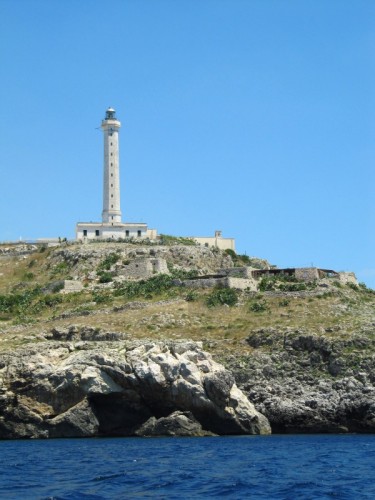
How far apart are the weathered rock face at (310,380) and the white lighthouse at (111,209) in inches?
1610

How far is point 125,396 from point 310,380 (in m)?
12.8

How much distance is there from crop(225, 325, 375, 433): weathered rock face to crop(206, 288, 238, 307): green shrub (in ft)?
30.3

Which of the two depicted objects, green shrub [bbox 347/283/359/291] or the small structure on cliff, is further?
green shrub [bbox 347/283/359/291]

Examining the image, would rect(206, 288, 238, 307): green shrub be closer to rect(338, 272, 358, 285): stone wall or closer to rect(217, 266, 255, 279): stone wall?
rect(217, 266, 255, 279): stone wall

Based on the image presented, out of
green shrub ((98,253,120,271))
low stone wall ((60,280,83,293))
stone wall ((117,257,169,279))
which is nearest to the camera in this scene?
low stone wall ((60,280,83,293))

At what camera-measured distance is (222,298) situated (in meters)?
83.8

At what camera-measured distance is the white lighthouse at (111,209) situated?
112375 millimetres

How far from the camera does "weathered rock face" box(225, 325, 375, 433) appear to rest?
64.9m

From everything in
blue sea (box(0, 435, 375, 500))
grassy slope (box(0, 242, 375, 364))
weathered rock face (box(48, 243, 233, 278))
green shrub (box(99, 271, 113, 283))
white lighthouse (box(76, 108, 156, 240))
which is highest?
white lighthouse (box(76, 108, 156, 240))

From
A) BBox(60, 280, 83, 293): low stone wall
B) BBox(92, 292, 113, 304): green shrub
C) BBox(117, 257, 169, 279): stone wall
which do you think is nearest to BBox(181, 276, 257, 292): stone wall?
BBox(92, 292, 113, 304): green shrub

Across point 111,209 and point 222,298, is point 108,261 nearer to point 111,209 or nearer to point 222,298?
point 111,209

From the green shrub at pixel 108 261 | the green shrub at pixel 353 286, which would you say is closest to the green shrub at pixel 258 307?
the green shrub at pixel 353 286

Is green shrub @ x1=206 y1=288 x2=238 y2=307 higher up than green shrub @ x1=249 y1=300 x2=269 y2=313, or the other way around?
green shrub @ x1=206 y1=288 x2=238 y2=307

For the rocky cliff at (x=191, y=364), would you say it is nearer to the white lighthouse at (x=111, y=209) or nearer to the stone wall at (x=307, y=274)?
the stone wall at (x=307, y=274)
